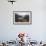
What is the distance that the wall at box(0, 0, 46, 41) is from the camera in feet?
18.4

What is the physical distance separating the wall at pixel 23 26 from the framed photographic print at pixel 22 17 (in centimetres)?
13

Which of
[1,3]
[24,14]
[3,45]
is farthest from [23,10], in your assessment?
[3,45]

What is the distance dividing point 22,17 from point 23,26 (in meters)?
0.39

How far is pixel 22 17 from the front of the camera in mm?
5688

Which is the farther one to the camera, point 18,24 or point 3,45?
point 18,24

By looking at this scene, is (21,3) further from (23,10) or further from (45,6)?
(45,6)

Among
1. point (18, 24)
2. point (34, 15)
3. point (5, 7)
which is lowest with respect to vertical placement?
point (18, 24)

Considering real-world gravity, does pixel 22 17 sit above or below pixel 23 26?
above

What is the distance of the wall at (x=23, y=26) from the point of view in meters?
5.61

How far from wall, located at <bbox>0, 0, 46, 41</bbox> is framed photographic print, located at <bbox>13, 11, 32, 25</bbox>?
0.42 feet

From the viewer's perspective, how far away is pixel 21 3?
5660 mm

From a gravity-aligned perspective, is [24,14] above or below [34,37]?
above

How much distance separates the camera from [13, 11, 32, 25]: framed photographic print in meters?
5.64

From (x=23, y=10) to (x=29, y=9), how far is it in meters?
0.26
